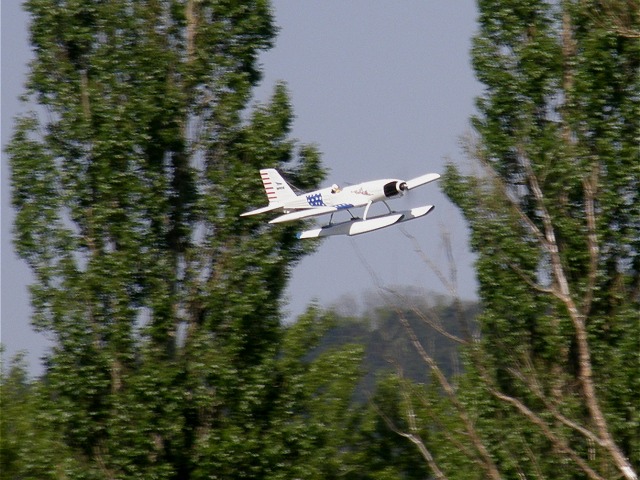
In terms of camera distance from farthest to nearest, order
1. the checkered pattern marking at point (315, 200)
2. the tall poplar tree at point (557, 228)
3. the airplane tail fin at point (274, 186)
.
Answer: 1. the tall poplar tree at point (557, 228)
2. the airplane tail fin at point (274, 186)
3. the checkered pattern marking at point (315, 200)

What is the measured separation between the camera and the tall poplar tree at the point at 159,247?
1698 cm

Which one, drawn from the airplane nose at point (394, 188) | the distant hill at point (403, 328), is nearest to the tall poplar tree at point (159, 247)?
the distant hill at point (403, 328)

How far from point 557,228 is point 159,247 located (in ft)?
18.3

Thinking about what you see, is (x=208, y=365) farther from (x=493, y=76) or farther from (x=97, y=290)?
(x=493, y=76)

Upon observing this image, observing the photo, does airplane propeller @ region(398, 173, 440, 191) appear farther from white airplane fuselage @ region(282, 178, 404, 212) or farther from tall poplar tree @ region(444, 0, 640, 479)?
tall poplar tree @ region(444, 0, 640, 479)

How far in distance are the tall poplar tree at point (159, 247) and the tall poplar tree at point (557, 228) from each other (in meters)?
2.70

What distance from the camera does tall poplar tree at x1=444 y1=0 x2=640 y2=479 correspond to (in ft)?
54.6

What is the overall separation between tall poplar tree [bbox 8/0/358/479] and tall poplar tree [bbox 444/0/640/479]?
8.85ft

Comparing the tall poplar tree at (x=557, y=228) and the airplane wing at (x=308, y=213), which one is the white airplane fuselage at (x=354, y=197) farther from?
the tall poplar tree at (x=557, y=228)

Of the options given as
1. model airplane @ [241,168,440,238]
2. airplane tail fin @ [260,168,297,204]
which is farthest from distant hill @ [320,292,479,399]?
airplane tail fin @ [260,168,297,204]

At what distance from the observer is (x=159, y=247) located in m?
17.6

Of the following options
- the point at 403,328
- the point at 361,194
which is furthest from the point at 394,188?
the point at 403,328

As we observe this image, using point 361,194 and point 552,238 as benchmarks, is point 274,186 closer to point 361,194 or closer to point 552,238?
point 361,194

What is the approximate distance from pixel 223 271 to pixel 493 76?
4.75 meters
